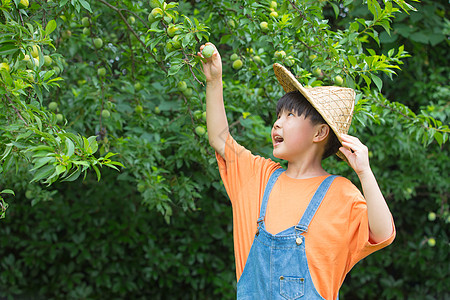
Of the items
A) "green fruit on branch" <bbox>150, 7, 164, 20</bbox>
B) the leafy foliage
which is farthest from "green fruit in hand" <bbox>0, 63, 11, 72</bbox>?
"green fruit on branch" <bbox>150, 7, 164, 20</bbox>

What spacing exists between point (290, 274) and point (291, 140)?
1.34 ft

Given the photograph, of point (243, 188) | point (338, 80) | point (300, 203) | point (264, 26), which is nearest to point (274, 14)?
point (264, 26)

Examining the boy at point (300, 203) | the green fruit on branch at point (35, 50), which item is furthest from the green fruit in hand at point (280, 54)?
the green fruit on branch at point (35, 50)

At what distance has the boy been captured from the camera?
1339 millimetres

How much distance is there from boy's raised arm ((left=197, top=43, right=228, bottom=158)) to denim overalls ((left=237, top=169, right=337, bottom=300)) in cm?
34

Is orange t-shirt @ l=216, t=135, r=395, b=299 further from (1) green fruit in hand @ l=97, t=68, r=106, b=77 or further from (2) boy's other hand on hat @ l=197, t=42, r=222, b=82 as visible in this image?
(1) green fruit in hand @ l=97, t=68, r=106, b=77

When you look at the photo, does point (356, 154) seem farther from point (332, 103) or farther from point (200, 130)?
point (200, 130)

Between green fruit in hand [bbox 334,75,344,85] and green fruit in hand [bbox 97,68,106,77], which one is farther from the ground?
green fruit in hand [bbox 334,75,344,85]

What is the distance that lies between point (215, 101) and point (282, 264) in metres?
0.59

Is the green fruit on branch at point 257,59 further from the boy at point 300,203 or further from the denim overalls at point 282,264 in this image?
the denim overalls at point 282,264

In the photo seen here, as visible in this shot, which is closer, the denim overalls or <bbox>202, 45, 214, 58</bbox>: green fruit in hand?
the denim overalls

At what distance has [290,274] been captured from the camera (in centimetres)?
135

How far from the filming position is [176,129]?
2750mm

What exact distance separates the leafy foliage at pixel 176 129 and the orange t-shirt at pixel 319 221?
0.48 meters
